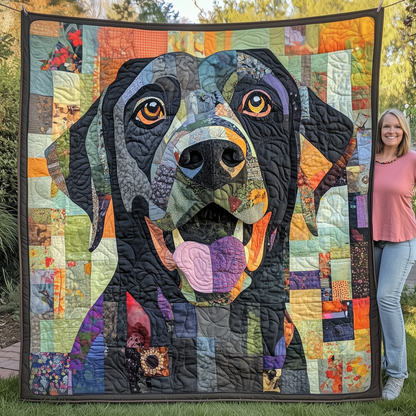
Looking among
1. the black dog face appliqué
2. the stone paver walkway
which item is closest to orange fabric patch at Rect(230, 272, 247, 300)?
the black dog face appliqué

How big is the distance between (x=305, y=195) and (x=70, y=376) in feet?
4.76

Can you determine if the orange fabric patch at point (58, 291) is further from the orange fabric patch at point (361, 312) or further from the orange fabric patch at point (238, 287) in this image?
the orange fabric patch at point (361, 312)

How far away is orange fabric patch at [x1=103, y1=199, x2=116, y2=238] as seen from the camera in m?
1.82

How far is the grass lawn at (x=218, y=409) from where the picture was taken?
1.65 m

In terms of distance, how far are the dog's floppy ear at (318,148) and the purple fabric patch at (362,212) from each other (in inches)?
6.2

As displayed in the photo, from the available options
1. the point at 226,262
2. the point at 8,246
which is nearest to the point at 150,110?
the point at 226,262

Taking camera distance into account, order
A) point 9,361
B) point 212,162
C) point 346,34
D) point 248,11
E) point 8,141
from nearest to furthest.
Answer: point 212,162 → point 346,34 → point 9,361 → point 8,141 → point 248,11

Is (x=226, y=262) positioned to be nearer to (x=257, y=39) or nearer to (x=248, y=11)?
(x=257, y=39)

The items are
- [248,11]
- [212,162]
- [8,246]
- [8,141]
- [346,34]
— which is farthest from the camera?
[248,11]

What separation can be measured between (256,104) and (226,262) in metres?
0.78

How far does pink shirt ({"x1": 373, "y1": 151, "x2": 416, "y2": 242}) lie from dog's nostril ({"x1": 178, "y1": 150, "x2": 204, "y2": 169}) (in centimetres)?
87

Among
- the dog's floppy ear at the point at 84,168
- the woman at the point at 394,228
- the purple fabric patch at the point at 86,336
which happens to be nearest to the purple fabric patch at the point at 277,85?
the woman at the point at 394,228

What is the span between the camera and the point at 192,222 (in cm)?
182

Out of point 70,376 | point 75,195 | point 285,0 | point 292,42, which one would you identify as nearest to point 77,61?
point 75,195
